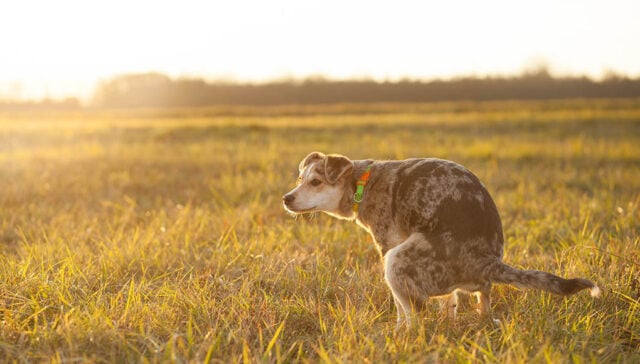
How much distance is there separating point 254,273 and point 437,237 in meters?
1.97

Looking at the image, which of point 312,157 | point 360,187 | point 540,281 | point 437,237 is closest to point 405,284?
point 437,237

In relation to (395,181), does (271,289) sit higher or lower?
lower

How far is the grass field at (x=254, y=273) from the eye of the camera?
12.7 feet

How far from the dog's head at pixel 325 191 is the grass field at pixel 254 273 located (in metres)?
0.62

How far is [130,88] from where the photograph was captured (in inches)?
2085

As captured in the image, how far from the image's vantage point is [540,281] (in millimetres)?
3898

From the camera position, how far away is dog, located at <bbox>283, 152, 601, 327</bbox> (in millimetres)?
4258

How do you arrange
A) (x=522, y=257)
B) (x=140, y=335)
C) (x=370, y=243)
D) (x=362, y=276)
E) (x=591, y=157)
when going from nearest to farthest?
1. (x=140, y=335)
2. (x=362, y=276)
3. (x=522, y=257)
4. (x=370, y=243)
5. (x=591, y=157)

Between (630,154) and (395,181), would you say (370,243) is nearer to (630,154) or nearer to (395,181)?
(395,181)

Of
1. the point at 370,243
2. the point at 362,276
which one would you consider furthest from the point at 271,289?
the point at 370,243

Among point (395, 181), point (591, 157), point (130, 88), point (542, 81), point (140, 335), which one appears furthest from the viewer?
point (130, 88)

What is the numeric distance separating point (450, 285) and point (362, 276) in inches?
46.6

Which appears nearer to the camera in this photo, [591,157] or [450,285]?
[450,285]

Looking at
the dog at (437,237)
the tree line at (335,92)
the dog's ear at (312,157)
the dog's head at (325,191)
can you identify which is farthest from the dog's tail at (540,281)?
the tree line at (335,92)
